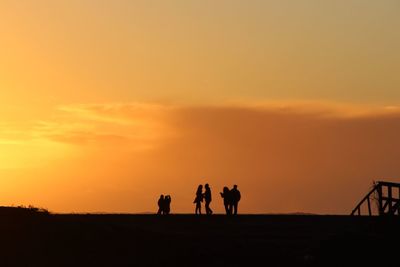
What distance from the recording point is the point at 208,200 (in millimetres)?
51125

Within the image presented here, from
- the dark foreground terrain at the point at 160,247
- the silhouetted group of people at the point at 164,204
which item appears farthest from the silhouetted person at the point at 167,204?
the dark foreground terrain at the point at 160,247

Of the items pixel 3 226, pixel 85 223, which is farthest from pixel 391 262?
pixel 3 226

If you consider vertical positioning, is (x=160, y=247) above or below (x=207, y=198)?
below

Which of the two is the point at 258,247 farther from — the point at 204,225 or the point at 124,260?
the point at 204,225

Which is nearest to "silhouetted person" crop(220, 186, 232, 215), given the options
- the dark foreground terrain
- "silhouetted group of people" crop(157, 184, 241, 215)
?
"silhouetted group of people" crop(157, 184, 241, 215)

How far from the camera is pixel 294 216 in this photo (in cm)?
4894

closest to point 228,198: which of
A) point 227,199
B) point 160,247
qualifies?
point 227,199

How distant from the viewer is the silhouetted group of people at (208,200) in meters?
50.1

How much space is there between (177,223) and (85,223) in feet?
30.5

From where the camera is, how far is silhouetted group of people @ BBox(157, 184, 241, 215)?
164 ft

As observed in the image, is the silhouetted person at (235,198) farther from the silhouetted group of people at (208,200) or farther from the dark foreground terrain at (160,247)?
the dark foreground terrain at (160,247)

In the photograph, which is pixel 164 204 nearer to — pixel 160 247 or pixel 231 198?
pixel 231 198

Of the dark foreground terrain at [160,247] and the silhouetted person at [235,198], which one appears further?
the silhouetted person at [235,198]

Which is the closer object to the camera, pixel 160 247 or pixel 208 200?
pixel 160 247
